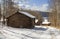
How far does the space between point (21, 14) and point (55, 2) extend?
19.2 ft

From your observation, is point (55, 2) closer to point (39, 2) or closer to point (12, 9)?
point (39, 2)

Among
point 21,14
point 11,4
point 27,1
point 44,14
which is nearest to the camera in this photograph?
point 21,14

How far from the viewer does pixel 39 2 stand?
2547 cm

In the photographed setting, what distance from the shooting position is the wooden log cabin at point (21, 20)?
1770 cm

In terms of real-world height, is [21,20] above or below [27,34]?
below

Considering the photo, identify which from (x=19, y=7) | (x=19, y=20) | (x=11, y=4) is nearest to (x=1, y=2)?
(x=11, y=4)

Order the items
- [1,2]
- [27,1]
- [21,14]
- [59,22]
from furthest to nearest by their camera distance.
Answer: [27,1], [1,2], [59,22], [21,14]

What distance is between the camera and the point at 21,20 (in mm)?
17984

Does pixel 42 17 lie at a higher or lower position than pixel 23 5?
lower

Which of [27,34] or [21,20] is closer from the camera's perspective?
[27,34]

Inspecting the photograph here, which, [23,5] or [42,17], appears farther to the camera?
[42,17]

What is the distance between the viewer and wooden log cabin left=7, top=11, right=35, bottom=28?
17.7m

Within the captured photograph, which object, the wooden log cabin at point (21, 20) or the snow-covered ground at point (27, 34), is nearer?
the snow-covered ground at point (27, 34)

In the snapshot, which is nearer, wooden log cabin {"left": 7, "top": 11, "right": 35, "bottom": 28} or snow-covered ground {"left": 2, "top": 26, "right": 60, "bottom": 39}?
snow-covered ground {"left": 2, "top": 26, "right": 60, "bottom": 39}
